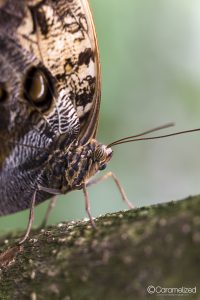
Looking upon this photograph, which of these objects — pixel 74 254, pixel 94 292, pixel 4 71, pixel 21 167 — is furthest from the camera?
pixel 21 167

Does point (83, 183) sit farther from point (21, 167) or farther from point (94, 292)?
point (94, 292)

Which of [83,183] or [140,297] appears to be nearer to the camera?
[140,297]

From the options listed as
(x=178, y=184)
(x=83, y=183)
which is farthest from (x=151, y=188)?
(x=83, y=183)

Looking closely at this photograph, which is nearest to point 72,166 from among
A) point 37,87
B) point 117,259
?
point 37,87

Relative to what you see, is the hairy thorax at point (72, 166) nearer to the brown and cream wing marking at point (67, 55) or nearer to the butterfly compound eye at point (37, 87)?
the brown and cream wing marking at point (67, 55)

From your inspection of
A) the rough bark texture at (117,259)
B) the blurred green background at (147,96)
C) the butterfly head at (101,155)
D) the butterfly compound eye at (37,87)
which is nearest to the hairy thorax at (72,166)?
the butterfly head at (101,155)

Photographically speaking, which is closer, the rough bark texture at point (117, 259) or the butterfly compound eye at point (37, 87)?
the rough bark texture at point (117, 259)

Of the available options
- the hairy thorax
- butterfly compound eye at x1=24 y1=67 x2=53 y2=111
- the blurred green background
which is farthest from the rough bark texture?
the blurred green background
